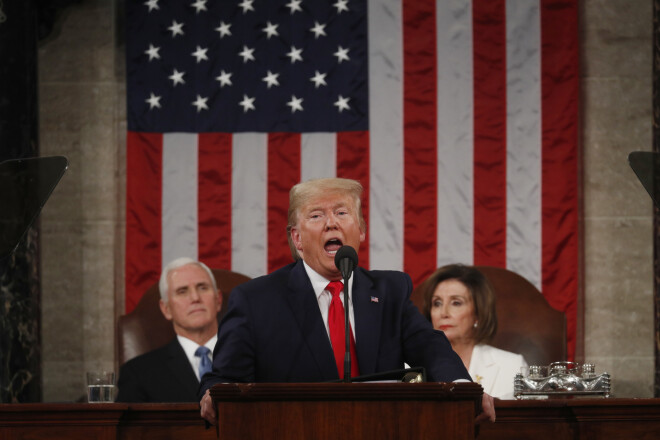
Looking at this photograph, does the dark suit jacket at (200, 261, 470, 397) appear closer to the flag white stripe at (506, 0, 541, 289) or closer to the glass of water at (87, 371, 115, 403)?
the glass of water at (87, 371, 115, 403)

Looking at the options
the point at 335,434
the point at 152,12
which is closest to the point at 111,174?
the point at 152,12

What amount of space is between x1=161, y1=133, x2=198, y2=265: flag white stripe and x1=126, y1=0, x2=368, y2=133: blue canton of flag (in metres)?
0.11

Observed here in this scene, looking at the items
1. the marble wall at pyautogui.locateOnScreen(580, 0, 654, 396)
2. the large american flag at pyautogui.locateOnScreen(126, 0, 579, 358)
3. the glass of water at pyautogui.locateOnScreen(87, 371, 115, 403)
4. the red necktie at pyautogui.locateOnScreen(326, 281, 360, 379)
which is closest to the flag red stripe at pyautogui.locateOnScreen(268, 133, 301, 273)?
the large american flag at pyautogui.locateOnScreen(126, 0, 579, 358)

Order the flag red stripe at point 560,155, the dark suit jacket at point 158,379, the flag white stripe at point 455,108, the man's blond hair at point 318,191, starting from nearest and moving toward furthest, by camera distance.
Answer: the man's blond hair at point 318,191
the dark suit jacket at point 158,379
the flag red stripe at point 560,155
the flag white stripe at point 455,108

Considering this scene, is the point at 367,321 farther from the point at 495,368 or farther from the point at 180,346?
the point at 180,346

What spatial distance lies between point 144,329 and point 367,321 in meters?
2.92

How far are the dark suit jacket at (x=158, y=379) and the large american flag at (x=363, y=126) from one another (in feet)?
3.16

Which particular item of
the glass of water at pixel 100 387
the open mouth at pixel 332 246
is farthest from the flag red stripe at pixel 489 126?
the open mouth at pixel 332 246

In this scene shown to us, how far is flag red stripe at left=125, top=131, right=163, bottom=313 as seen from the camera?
646 cm

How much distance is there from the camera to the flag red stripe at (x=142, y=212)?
646 centimetres

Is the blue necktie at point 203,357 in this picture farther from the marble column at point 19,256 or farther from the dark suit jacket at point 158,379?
the marble column at point 19,256

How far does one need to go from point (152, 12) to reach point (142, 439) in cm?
375

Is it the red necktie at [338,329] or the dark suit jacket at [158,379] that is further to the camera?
the dark suit jacket at [158,379]

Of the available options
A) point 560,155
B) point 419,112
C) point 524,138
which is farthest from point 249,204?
point 560,155
